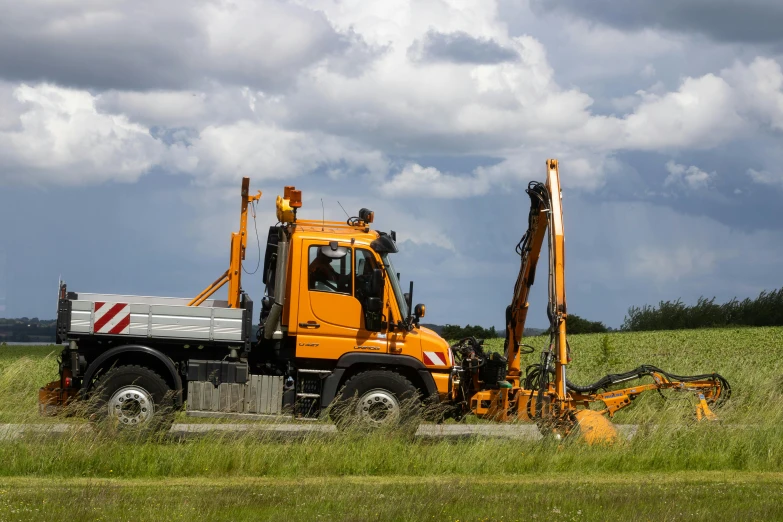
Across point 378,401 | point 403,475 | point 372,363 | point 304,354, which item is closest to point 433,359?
point 372,363

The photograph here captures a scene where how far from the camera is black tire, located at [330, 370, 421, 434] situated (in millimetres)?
12883

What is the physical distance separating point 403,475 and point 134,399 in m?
4.00

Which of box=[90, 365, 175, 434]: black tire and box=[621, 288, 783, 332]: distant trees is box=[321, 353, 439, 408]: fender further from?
box=[621, 288, 783, 332]: distant trees

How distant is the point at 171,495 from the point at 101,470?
6.10ft

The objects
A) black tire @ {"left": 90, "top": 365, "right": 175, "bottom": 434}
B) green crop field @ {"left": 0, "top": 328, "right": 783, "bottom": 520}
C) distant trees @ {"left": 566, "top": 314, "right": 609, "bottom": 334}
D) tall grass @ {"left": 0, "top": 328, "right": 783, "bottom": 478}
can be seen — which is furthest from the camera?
distant trees @ {"left": 566, "top": 314, "right": 609, "bottom": 334}

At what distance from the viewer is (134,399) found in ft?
41.9

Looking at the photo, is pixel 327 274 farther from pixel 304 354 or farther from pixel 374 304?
pixel 304 354

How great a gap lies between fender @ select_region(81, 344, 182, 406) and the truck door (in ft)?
5.58

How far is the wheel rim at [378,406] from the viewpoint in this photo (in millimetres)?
12977

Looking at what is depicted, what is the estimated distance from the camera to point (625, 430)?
13594 millimetres

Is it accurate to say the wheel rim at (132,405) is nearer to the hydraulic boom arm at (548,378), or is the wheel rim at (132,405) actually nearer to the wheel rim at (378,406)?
the wheel rim at (378,406)

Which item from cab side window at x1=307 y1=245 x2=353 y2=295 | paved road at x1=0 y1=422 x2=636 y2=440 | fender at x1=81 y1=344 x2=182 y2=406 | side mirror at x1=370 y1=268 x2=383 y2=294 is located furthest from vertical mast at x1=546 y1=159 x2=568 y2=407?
fender at x1=81 y1=344 x2=182 y2=406

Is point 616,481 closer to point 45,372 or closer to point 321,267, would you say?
point 321,267

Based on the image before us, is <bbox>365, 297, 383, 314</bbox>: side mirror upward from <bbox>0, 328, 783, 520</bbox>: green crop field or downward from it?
upward
